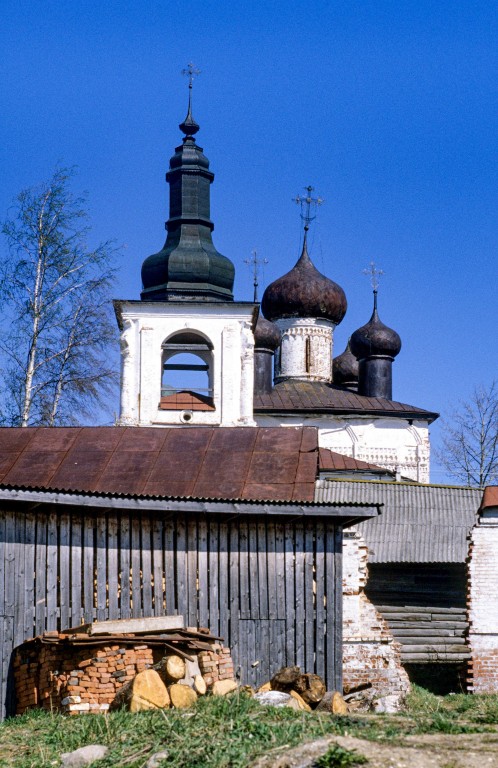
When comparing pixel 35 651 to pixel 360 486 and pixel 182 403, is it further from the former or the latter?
pixel 182 403

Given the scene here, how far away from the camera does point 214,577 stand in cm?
1277

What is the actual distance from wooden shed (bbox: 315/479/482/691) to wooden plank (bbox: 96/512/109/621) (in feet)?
21.8

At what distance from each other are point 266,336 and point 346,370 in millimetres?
3804

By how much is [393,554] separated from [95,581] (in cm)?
788

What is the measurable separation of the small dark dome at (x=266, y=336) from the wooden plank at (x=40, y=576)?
86.3 feet

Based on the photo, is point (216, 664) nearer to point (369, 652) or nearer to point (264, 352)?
point (369, 652)

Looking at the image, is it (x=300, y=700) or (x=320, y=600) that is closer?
(x=300, y=700)

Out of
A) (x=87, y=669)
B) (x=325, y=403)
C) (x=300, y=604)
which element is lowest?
(x=87, y=669)

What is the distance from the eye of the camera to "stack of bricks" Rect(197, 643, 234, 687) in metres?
11.4

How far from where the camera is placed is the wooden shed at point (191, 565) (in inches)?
485

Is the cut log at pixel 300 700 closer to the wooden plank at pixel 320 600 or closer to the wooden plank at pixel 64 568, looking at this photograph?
the wooden plank at pixel 320 600

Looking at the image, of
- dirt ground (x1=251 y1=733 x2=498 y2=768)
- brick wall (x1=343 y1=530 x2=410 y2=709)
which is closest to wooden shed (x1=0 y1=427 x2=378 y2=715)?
brick wall (x1=343 y1=530 x2=410 y2=709)

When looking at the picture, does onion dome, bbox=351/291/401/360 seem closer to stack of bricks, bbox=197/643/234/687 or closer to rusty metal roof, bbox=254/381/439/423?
rusty metal roof, bbox=254/381/439/423

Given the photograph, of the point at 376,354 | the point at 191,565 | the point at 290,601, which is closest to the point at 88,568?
the point at 191,565
